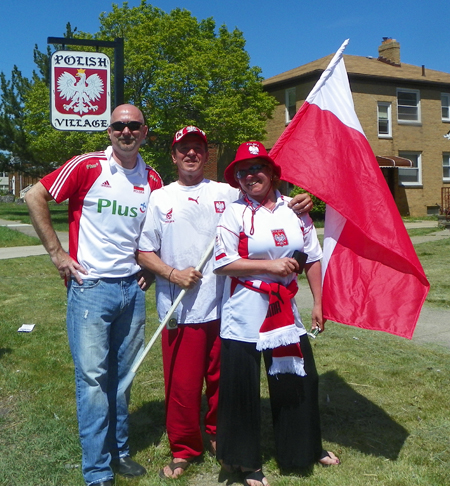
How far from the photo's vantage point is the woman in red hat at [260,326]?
3494 millimetres

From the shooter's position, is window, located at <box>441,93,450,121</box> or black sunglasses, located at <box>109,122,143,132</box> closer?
black sunglasses, located at <box>109,122,143,132</box>

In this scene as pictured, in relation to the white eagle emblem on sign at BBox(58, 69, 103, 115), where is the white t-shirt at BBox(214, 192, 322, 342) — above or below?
below

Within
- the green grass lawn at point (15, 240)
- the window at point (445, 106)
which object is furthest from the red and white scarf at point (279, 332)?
the window at point (445, 106)

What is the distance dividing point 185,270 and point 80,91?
14.6 ft

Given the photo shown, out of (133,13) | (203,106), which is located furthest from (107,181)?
(133,13)

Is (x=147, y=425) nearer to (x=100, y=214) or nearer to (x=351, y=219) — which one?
(x=100, y=214)

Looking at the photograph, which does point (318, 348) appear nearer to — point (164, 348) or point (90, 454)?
point (164, 348)

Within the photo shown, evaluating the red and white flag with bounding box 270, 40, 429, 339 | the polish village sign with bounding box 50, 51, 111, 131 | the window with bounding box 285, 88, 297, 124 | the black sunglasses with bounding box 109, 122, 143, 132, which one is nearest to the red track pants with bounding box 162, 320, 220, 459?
the red and white flag with bounding box 270, 40, 429, 339

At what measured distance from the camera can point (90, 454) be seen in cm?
353

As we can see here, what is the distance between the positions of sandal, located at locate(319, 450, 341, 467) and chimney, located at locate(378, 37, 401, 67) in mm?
31664

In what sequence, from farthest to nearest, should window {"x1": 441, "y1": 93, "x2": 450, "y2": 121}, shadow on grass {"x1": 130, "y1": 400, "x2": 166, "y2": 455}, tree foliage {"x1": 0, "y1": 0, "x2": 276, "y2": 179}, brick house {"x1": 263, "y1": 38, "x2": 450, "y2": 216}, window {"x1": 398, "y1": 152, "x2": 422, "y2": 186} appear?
window {"x1": 441, "y1": 93, "x2": 450, "y2": 121} → window {"x1": 398, "y1": 152, "x2": 422, "y2": 186} → brick house {"x1": 263, "y1": 38, "x2": 450, "y2": 216} → tree foliage {"x1": 0, "y1": 0, "x2": 276, "y2": 179} → shadow on grass {"x1": 130, "y1": 400, "x2": 166, "y2": 455}

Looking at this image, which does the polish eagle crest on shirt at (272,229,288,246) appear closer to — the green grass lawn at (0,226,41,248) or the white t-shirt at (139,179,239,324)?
the white t-shirt at (139,179,239,324)

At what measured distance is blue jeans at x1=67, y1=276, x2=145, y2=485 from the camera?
11.6 ft

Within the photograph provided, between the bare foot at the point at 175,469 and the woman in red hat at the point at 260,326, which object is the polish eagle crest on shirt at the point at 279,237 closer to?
the woman in red hat at the point at 260,326
